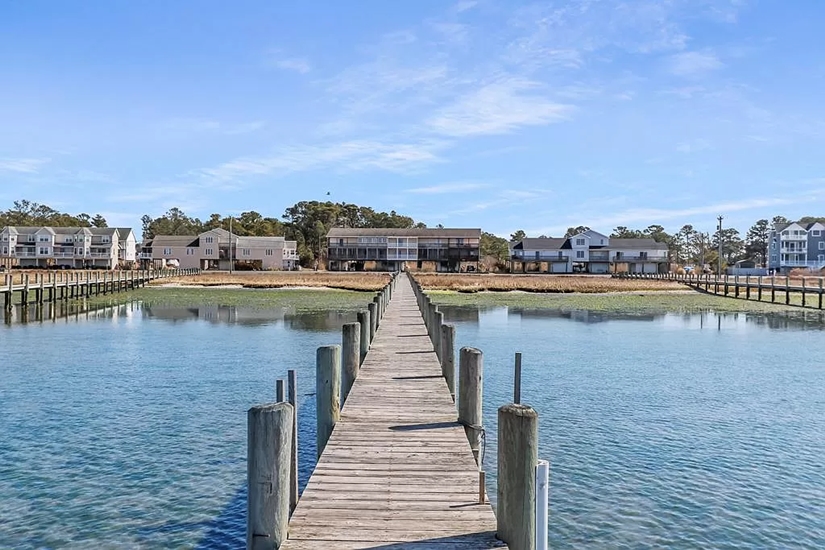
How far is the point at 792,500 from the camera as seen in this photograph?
1014 centimetres

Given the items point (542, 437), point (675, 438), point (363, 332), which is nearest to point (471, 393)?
Answer: point (542, 437)

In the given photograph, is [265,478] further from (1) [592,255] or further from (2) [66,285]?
(1) [592,255]

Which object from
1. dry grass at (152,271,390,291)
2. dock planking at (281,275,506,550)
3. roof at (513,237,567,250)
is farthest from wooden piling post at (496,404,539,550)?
roof at (513,237,567,250)

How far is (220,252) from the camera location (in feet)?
383

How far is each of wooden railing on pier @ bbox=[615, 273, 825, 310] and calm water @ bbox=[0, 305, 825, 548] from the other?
26.4 meters

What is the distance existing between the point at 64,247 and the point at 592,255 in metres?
95.2

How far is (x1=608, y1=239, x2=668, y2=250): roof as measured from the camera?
114m

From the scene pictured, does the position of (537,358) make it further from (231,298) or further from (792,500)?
(231,298)

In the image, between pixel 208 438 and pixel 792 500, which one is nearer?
pixel 792 500

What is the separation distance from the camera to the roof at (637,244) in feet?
373

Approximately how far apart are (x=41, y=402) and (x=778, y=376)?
70.0ft

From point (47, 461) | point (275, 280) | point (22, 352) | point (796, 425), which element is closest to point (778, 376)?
point (796, 425)

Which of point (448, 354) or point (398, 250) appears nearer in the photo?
point (448, 354)

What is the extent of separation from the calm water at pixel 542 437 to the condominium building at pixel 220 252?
86700 millimetres
